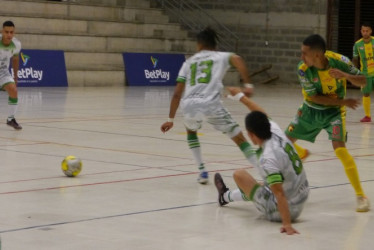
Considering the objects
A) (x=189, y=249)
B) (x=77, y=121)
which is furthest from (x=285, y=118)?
(x=189, y=249)

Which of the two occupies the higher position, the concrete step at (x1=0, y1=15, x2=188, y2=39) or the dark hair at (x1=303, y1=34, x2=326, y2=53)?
the dark hair at (x1=303, y1=34, x2=326, y2=53)

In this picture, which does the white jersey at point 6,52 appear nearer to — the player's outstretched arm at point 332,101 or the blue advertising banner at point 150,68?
the player's outstretched arm at point 332,101

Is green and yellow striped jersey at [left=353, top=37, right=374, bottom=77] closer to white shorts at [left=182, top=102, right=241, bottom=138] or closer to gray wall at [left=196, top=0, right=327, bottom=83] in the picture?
white shorts at [left=182, top=102, right=241, bottom=138]

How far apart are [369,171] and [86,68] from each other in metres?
19.8

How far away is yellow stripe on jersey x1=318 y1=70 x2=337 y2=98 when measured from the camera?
934 cm

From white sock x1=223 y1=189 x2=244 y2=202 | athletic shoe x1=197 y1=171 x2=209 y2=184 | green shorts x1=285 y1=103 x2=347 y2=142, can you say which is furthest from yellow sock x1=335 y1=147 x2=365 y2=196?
athletic shoe x1=197 y1=171 x2=209 y2=184

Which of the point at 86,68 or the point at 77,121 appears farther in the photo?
the point at 86,68

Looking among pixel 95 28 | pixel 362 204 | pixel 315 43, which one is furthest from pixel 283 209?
pixel 95 28

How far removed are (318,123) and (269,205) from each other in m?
1.80

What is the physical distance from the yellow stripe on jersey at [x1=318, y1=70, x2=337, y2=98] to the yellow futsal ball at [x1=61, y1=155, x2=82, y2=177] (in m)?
3.12

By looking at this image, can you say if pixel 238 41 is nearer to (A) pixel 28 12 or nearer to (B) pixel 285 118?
(A) pixel 28 12

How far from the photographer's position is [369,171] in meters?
11.7

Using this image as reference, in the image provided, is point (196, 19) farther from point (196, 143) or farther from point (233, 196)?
point (233, 196)

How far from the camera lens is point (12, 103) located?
16.4 m
